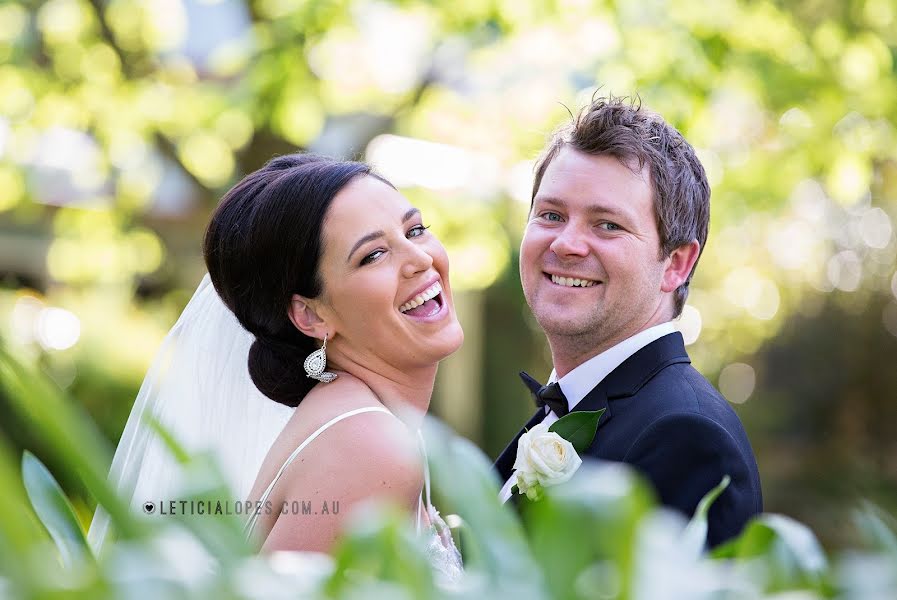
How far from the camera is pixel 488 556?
102 centimetres

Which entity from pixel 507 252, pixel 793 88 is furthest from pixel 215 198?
pixel 793 88

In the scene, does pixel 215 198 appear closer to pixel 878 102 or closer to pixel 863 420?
pixel 878 102

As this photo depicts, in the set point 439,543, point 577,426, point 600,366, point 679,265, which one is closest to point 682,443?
point 577,426

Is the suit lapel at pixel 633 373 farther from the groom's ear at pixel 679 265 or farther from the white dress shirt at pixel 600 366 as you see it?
the groom's ear at pixel 679 265

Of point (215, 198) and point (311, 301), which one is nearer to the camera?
point (311, 301)

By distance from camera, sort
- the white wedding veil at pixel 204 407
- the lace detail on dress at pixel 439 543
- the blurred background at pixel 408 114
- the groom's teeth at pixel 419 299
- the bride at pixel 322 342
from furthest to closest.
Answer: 1. the blurred background at pixel 408 114
2. the white wedding veil at pixel 204 407
3. the groom's teeth at pixel 419 299
4. the lace detail on dress at pixel 439 543
5. the bride at pixel 322 342

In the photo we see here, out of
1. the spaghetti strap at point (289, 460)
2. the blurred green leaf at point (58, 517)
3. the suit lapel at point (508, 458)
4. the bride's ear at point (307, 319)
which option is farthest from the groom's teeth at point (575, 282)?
the blurred green leaf at point (58, 517)

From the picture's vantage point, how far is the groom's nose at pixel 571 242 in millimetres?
3141

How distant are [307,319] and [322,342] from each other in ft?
0.30

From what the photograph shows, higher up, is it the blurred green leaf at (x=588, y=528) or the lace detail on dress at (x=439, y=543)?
the blurred green leaf at (x=588, y=528)

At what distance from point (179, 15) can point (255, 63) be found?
1570 millimetres

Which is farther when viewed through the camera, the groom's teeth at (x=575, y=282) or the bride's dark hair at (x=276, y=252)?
the groom's teeth at (x=575, y=282)

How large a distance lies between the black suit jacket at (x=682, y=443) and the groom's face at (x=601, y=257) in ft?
0.95

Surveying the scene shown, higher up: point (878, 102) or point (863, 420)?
point (878, 102)
